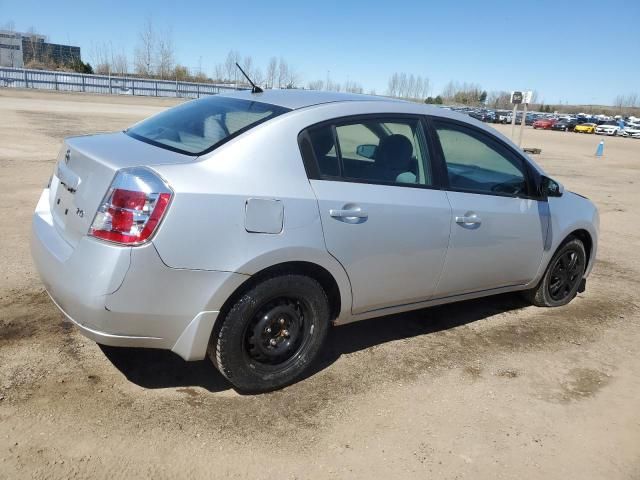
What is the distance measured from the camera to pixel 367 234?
3309 mm

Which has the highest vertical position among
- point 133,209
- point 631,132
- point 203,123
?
point 631,132

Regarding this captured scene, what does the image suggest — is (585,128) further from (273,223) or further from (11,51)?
(11,51)

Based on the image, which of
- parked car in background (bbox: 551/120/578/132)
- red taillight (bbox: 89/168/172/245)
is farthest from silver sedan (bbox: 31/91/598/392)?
parked car in background (bbox: 551/120/578/132)

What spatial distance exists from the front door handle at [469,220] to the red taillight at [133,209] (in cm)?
200

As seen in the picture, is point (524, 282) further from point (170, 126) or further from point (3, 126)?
point (3, 126)

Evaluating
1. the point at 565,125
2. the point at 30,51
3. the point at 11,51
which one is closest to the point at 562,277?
the point at 565,125

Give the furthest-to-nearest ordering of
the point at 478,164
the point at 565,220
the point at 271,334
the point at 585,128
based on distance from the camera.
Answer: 1. the point at 585,128
2. the point at 565,220
3. the point at 478,164
4. the point at 271,334

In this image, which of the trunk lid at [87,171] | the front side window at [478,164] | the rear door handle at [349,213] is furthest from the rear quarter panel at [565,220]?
the trunk lid at [87,171]

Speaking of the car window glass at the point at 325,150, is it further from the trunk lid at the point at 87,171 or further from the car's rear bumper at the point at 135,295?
the car's rear bumper at the point at 135,295

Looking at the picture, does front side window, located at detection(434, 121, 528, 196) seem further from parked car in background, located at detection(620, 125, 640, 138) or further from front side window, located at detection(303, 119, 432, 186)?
parked car in background, located at detection(620, 125, 640, 138)

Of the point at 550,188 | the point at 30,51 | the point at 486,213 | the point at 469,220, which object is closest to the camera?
the point at 469,220

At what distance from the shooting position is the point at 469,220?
381 centimetres

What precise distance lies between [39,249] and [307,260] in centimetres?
154

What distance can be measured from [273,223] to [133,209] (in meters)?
0.71
